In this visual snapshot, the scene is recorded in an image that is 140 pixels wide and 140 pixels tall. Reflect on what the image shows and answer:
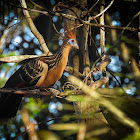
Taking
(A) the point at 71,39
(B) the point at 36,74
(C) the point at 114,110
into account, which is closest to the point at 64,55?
(A) the point at 71,39

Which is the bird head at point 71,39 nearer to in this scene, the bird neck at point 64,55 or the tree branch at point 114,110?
the bird neck at point 64,55

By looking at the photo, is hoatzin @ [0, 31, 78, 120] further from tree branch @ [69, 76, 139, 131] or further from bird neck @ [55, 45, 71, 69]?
tree branch @ [69, 76, 139, 131]

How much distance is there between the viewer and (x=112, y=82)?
6.00 feet

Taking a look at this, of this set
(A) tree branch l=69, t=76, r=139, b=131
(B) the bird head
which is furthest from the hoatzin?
(A) tree branch l=69, t=76, r=139, b=131

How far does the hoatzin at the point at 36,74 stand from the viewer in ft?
5.09

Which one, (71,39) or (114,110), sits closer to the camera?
(114,110)

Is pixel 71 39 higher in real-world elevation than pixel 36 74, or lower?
higher

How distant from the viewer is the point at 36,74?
158cm

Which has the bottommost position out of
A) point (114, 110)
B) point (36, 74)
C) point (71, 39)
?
point (36, 74)

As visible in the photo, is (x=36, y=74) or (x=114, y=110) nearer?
(x=114, y=110)

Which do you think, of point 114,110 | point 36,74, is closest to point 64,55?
point 36,74

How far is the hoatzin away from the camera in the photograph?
155 centimetres

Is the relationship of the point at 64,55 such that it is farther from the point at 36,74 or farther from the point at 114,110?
the point at 114,110

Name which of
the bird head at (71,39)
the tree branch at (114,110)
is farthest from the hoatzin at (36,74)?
the tree branch at (114,110)
